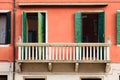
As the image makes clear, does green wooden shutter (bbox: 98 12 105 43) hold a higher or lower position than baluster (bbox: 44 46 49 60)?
higher

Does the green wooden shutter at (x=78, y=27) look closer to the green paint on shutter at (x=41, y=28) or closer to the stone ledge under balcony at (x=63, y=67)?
the stone ledge under balcony at (x=63, y=67)

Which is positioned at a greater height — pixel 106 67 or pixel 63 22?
pixel 63 22

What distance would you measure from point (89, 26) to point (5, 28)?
3953 millimetres

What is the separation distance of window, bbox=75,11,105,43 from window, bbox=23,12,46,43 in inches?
62.5

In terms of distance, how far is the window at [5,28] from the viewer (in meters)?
25.7

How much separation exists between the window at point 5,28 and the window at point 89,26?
3.14m

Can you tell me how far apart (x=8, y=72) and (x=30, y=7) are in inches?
126

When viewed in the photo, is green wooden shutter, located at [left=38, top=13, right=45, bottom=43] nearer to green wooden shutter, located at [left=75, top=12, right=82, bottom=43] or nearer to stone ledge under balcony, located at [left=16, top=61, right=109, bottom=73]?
stone ledge under balcony, located at [left=16, top=61, right=109, bottom=73]

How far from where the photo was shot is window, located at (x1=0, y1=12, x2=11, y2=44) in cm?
2569

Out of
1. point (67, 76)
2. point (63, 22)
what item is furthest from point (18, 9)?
point (67, 76)

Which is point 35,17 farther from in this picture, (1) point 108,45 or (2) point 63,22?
(1) point 108,45

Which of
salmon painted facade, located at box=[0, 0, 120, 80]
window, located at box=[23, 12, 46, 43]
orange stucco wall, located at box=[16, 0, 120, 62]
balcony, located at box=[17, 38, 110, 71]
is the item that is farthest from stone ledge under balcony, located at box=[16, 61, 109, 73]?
window, located at box=[23, 12, 46, 43]

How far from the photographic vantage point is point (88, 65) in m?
25.2

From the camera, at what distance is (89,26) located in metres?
25.9
